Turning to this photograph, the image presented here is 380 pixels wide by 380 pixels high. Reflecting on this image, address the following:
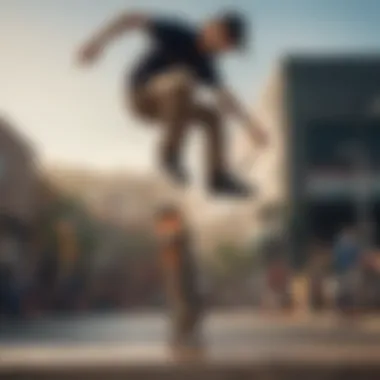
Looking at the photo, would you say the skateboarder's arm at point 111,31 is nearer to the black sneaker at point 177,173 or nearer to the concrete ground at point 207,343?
the black sneaker at point 177,173

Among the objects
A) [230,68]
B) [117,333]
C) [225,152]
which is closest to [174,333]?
[117,333]

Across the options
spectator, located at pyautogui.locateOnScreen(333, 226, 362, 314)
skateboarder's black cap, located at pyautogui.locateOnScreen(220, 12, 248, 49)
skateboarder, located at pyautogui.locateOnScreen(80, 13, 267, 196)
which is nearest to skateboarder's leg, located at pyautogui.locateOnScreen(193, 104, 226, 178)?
skateboarder, located at pyautogui.locateOnScreen(80, 13, 267, 196)

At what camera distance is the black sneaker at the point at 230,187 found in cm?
139

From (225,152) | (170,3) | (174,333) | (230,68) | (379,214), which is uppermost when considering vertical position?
(170,3)

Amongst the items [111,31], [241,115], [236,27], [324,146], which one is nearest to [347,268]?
[324,146]

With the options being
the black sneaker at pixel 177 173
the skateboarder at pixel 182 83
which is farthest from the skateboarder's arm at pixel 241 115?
the black sneaker at pixel 177 173

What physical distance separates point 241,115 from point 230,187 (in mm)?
119

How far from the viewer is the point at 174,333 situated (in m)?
1.37

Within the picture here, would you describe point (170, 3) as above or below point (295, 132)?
above

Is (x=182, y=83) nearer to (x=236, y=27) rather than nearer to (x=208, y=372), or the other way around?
(x=236, y=27)

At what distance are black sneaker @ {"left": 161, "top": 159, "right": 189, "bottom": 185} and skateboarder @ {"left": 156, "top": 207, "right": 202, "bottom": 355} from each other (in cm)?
5

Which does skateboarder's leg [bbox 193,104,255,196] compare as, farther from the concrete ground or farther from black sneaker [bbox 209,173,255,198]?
the concrete ground

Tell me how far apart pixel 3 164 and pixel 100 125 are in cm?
17

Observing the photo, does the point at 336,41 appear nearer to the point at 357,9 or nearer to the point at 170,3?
the point at 357,9
